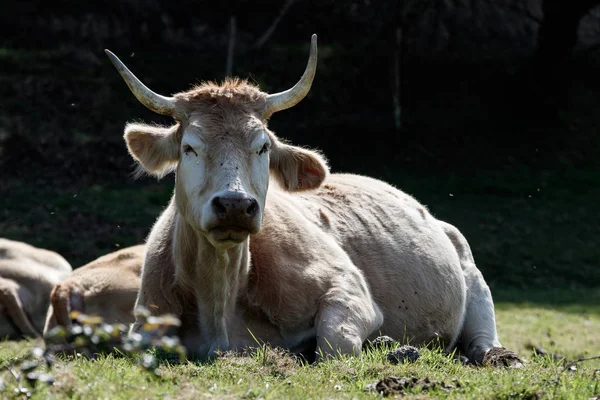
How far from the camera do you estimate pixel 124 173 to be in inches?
785

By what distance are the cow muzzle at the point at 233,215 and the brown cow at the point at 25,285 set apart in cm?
627

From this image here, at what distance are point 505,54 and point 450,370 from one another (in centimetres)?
2033

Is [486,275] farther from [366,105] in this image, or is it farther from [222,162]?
[222,162]

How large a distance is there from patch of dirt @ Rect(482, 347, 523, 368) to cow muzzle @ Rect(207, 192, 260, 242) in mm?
2401

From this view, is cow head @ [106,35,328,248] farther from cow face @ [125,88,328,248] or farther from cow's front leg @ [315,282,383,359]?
cow's front leg @ [315,282,383,359]

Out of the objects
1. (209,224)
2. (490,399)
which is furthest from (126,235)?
(490,399)

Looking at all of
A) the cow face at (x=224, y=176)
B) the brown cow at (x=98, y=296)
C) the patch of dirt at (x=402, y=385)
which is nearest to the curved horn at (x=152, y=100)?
the cow face at (x=224, y=176)

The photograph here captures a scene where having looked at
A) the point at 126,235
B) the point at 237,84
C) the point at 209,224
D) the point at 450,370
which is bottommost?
the point at 126,235

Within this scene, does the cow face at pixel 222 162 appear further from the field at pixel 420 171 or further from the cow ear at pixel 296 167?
the field at pixel 420 171

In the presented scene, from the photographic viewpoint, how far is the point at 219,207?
6922mm

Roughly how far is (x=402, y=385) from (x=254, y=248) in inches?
99.5

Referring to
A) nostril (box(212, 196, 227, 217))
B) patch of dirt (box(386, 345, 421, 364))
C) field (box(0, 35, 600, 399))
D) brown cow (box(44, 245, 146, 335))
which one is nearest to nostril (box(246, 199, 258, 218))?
nostril (box(212, 196, 227, 217))

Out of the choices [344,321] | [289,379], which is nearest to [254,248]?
[344,321]

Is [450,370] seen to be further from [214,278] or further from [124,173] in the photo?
[124,173]
